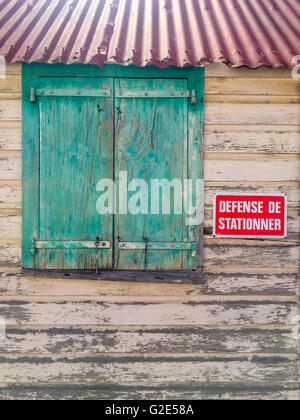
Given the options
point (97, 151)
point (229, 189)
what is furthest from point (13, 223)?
point (229, 189)

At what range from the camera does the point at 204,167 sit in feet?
9.61

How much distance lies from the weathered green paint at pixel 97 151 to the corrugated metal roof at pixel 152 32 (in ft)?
0.68

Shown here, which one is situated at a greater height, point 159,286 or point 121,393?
point 159,286

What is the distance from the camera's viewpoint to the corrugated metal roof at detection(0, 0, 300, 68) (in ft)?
8.66

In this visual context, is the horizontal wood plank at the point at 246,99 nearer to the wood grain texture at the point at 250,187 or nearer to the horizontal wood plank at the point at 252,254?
the wood grain texture at the point at 250,187

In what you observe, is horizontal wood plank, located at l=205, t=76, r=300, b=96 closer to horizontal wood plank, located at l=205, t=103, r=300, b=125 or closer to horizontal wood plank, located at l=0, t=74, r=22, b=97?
horizontal wood plank, located at l=205, t=103, r=300, b=125

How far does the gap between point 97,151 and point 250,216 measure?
1.38 metres

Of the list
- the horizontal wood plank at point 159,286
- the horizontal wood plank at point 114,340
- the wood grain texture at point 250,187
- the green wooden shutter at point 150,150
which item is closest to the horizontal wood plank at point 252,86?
the green wooden shutter at point 150,150

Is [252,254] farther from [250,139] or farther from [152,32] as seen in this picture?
[152,32]

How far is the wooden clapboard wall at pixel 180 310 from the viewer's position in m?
2.93

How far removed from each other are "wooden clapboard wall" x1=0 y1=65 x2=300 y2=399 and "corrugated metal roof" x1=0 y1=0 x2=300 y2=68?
26 cm

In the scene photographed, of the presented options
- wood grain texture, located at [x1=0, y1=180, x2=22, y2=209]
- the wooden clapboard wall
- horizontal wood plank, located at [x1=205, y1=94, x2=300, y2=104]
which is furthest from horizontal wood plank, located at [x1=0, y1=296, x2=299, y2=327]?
horizontal wood plank, located at [x1=205, y1=94, x2=300, y2=104]

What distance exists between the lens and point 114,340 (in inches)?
115
